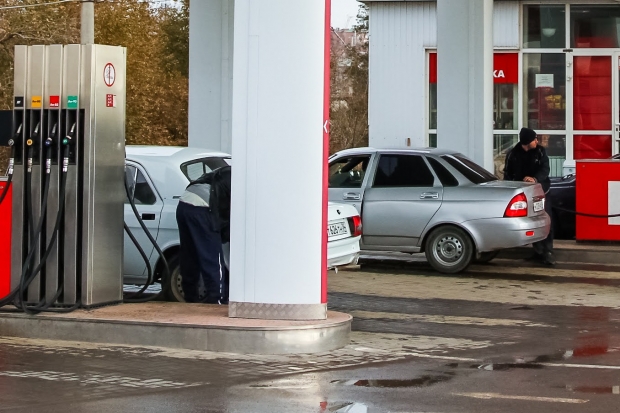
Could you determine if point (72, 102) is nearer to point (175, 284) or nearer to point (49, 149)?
point (49, 149)

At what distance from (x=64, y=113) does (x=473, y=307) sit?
4960mm

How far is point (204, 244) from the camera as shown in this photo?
426 inches

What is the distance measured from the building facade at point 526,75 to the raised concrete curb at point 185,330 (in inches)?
641

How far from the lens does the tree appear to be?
50531 millimetres

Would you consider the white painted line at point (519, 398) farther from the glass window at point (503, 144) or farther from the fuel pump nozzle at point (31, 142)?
the glass window at point (503, 144)

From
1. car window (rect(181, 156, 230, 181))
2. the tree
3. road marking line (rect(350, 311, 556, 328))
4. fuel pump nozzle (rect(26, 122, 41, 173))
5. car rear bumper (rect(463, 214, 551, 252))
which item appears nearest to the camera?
fuel pump nozzle (rect(26, 122, 41, 173))

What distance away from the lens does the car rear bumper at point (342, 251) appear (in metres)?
11.8

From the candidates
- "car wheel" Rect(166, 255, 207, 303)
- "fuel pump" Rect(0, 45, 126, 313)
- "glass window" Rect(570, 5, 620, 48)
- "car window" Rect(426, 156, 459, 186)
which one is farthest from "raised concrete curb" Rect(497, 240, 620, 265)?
"glass window" Rect(570, 5, 620, 48)

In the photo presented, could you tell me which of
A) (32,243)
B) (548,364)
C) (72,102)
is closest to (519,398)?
(548,364)

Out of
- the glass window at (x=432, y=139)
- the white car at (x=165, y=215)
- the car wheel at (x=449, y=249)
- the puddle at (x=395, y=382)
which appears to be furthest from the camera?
the glass window at (x=432, y=139)

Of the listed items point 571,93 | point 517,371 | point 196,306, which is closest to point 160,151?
point 196,306

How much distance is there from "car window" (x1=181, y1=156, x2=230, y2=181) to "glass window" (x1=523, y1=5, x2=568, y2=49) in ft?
49.0

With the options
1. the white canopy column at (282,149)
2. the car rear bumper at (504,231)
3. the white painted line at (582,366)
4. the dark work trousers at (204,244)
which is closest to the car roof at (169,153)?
the dark work trousers at (204,244)

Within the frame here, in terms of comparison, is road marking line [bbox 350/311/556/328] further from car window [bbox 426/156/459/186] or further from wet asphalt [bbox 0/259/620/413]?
car window [bbox 426/156/459/186]
